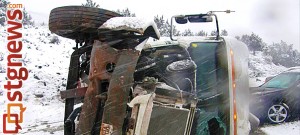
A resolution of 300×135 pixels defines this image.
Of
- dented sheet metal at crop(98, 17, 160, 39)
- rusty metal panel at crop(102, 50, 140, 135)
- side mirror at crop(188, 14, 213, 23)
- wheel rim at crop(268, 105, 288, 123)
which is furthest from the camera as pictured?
wheel rim at crop(268, 105, 288, 123)

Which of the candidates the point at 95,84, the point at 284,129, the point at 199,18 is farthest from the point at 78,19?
the point at 284,129

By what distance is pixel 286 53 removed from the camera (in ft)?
125

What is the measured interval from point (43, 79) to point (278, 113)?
880 centimetres

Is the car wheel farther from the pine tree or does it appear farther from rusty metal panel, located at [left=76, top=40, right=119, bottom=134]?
the pine tree

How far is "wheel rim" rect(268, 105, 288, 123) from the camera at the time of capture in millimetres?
8492

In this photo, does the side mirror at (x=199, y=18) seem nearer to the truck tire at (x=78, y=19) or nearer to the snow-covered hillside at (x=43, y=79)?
the truck tire at (x=78, y=19)

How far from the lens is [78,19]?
7.98ft

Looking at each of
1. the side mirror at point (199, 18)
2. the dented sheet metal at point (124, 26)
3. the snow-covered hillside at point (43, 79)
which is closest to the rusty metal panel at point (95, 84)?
the dented sheet metal at point (124, 26)

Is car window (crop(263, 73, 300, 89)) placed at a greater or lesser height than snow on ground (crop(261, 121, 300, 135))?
greater

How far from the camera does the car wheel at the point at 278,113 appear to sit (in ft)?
27.9

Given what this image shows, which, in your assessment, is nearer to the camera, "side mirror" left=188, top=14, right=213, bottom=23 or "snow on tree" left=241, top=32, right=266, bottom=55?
"side mirror" left=188, top=14, right=213, bottom=23

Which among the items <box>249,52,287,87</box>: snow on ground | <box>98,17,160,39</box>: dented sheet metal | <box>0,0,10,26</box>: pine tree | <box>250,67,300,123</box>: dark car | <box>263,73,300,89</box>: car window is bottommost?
<box>249,52,287,87</box>: snow on ground

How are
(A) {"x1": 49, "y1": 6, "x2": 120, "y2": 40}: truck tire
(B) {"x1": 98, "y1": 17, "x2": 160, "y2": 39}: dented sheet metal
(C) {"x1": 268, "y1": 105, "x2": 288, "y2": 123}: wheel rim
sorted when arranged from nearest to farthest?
1. (B) {"x1": 98, "y1": 17, "x2": 160, "y2": 39}: dented sheet metal
2. (A) {"x1": 49, "y1": 6, "x2": 120, "y2": 40}: truck tire
3. (C) {"x1": 268, "y1": 105, "x2": 288, "y2": 123}: wheel rim

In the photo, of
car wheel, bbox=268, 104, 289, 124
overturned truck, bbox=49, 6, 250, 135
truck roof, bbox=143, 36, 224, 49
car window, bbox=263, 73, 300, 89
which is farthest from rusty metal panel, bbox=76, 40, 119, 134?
car window, bbox=263, 73, 300, 89
